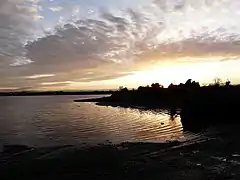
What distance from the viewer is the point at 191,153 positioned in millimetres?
23844

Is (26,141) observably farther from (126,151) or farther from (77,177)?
(77,177)

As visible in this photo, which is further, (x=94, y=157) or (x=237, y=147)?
(x=237, y=147)

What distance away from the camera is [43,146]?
28969 millimetres

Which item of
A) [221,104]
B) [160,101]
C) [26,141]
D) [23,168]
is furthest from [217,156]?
[160,101]

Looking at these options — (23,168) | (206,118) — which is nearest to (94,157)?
(23,168)

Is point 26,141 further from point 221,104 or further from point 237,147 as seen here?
point 221,104

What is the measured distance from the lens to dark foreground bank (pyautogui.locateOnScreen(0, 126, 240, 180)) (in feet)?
59.7

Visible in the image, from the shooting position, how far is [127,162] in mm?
21281

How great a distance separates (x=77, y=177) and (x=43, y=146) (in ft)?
38.6

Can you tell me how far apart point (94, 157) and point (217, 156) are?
853cm

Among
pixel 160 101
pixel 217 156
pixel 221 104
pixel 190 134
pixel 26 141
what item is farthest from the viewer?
pixel 160 101

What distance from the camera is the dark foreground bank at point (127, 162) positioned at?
18.2m

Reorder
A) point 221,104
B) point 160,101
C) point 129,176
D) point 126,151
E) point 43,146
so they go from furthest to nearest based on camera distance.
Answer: point 160,101 < point 221,104 < point 43,146 < point 126,151 < point 129,176

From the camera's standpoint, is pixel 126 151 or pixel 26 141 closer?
pixel 126 151
